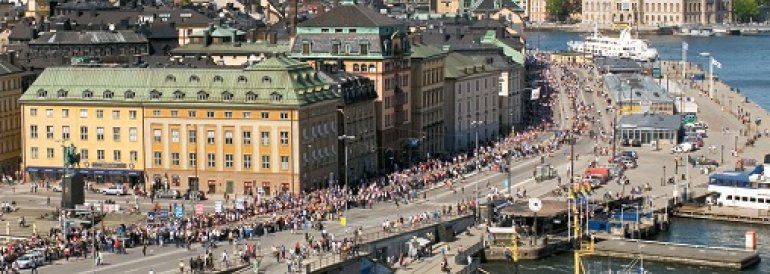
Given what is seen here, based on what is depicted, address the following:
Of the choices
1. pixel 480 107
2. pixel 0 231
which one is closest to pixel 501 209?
pixel 0 231

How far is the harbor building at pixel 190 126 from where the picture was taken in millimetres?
89312

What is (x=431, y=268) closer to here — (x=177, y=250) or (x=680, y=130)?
(x=177, y=250)

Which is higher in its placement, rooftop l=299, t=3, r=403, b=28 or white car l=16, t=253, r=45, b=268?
rooftop l=299, t=3, r=403, b=28

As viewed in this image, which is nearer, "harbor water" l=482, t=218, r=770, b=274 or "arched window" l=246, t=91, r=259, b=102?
"harbor water" l=482, t=218, r=770, b=274

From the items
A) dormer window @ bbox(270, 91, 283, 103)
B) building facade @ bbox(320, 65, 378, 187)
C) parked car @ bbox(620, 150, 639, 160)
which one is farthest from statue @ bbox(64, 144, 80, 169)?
parked car @ bbox(620, 150, 639, 160)

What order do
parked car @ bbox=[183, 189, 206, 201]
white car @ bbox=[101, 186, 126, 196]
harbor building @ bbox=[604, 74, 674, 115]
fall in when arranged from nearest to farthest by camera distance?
parked car @ bbox=[183, 189, 206, 201] → white car @ bbox=[101, 186, 126, 196] → harbor building @ bbox=[604, 74, 674, 115]

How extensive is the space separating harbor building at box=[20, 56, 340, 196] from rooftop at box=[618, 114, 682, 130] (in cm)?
3376

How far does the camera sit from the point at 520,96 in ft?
435

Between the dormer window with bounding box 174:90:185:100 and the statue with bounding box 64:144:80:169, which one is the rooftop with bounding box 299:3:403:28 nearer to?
the dormer window with bounding box 174:90:185:100

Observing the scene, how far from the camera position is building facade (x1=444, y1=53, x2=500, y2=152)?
113812 millimetres

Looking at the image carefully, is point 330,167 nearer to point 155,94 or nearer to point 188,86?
point 188,86

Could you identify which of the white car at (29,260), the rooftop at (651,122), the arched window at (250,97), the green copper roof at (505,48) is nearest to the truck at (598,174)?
the rooftop at (651,122)

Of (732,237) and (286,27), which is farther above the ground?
(286,27)

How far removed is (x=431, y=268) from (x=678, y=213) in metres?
24.6
